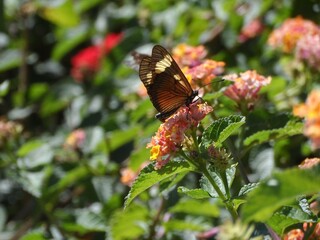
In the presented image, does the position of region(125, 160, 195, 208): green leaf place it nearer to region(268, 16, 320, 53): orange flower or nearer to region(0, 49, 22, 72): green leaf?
region(268, 16, 320, 53): orange flower

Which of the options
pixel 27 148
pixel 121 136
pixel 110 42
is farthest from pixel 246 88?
pixel 110 42

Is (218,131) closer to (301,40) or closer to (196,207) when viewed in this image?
(196,207)

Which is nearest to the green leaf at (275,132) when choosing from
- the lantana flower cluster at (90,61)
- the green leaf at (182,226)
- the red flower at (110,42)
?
the green leaf at (182,226)

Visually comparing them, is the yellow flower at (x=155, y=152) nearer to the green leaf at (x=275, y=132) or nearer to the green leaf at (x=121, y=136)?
the green leaf at (x=275, y=132)

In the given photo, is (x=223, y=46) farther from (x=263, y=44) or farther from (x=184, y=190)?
(x=184, y=190)

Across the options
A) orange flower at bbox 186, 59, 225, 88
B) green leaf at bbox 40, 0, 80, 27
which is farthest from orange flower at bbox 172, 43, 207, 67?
green leaf at bbox 40, 0, 80, 27

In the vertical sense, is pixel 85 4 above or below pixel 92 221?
above
